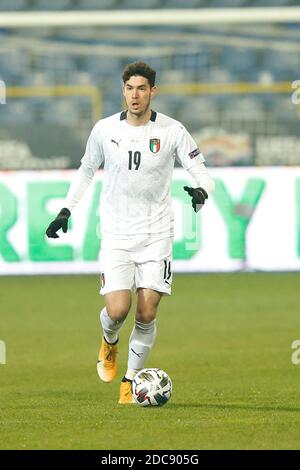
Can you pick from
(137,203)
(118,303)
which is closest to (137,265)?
(118,303)

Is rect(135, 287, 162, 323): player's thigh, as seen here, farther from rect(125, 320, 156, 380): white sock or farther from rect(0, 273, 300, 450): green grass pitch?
rect(0, 273, 300, 450): green grass pitch

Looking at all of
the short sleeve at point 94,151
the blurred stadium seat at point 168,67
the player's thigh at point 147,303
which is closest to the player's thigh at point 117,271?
the player's thigh at point 147,303

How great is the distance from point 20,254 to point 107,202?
9.36m

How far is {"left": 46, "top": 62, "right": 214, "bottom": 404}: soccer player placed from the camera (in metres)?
8.51

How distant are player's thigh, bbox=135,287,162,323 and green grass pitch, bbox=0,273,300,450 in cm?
57

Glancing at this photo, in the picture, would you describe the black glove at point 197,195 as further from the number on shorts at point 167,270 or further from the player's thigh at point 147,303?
the player's thigh at point 147,303

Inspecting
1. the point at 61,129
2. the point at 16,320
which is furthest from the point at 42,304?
the point at 61,129

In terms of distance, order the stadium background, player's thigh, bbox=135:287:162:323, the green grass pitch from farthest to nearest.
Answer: player's thigh, bbox=135:287:162:323 → the stadium background → the green grass pitch

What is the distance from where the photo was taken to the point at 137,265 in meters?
8.65

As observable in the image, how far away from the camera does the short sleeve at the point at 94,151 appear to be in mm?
8609

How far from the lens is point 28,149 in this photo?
2048 centimetres

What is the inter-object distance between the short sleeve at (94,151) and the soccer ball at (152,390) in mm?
1420

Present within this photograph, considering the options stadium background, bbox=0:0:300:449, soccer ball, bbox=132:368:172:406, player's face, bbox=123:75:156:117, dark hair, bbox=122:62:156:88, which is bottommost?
stadium background, bbox=0:0:300:449

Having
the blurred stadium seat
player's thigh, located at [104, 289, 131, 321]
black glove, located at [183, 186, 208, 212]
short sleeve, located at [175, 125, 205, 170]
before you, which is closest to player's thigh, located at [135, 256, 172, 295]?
player's thigh, located at [104, 289, 131, 321]
